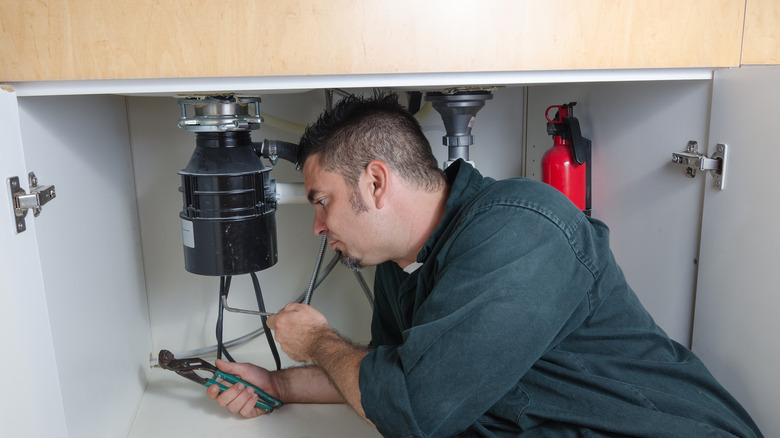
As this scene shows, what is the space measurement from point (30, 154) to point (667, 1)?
0.85 meters

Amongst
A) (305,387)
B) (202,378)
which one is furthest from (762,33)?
(202,378)

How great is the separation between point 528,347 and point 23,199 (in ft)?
2.03

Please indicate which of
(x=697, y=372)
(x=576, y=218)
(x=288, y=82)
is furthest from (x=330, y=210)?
(x=697, y=372)

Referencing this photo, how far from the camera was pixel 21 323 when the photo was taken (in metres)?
0.73

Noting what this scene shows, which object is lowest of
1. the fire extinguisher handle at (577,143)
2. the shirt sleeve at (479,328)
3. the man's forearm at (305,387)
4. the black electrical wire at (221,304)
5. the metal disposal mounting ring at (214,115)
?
the man's forearm at (305,387)

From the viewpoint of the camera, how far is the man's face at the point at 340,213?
3.27 ft

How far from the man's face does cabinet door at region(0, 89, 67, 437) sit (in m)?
0.41

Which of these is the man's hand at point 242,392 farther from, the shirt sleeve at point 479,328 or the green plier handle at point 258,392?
the shirt sleeve at point 479,328

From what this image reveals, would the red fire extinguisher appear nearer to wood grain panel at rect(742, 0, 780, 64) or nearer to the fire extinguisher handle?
the fire extinguisher handle

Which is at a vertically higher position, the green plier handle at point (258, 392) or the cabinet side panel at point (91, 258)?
the cabinet side panel at point (91, 258)

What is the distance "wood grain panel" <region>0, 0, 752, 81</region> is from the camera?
74cm

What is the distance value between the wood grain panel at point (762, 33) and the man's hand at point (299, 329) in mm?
740

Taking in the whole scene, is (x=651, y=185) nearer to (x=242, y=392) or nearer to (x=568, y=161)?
(x=568, y=161)

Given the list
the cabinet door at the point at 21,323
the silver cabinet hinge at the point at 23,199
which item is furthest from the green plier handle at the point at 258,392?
the silver cabinet hinge at the point at 23,199
